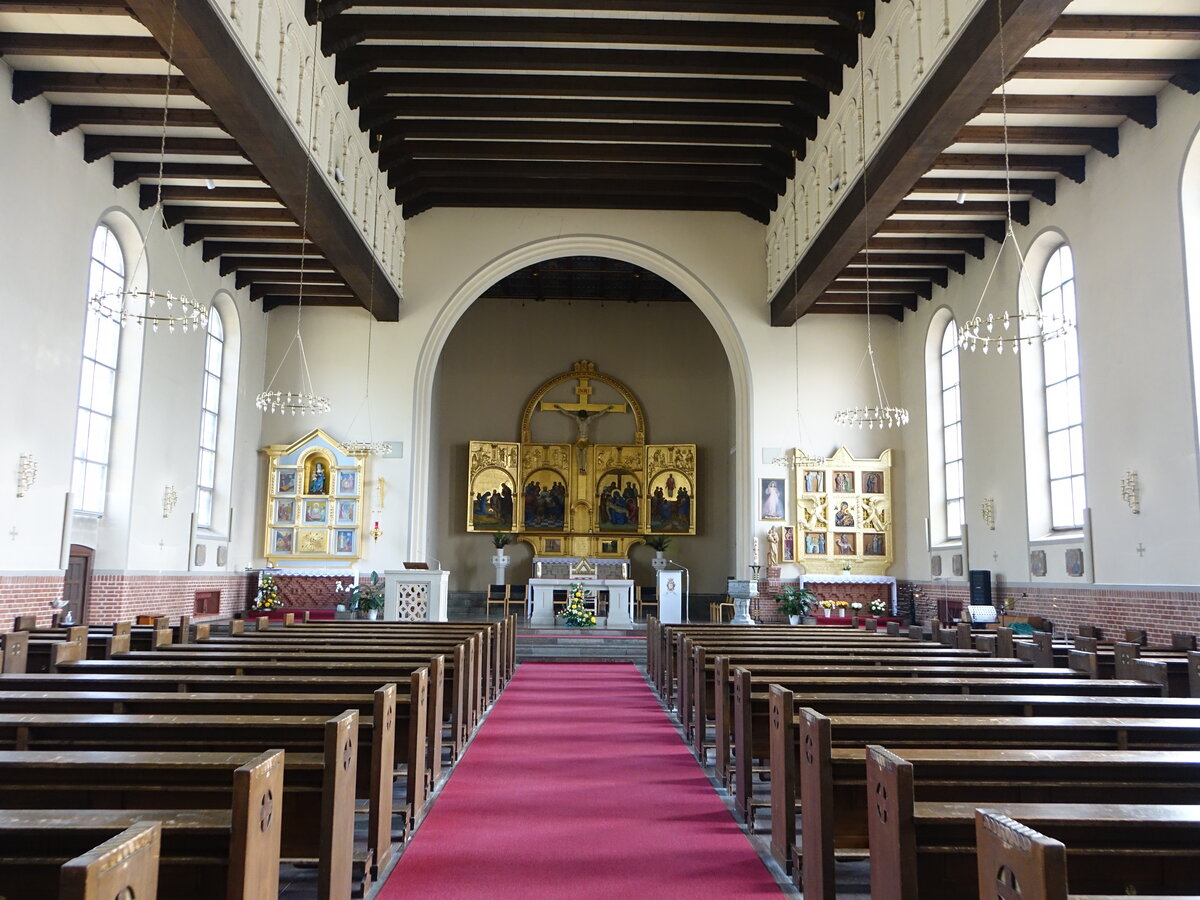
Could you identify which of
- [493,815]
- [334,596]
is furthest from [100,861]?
[334,596]

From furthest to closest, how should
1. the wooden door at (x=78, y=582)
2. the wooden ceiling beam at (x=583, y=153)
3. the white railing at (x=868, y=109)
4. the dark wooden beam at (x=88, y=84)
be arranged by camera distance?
1. the wooden ceiling beam at (x=583, y=153)
2. the wooden door at (x=78, y=582)
3. the dark wooden beam at (x=88, y=84)
4. the white railing at (x=868, y=109)

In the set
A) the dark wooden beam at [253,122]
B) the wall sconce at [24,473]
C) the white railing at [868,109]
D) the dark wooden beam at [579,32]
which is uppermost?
the dark wooden beam at [579,32]

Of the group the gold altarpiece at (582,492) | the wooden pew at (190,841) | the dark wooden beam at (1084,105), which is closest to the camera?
the wooden pew at (190,841)

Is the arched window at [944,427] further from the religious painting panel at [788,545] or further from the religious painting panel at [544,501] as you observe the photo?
the religious painting panel at [544,501]

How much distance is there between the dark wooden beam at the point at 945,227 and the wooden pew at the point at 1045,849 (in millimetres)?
13429

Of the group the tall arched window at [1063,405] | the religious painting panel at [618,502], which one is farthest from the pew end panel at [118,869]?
the religious painting panel at [618,502]

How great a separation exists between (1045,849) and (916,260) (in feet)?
54.0

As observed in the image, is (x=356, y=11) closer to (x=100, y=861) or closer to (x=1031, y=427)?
(x=1031, y=427)

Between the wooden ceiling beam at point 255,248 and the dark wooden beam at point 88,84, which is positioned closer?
the dark wooden beam at point 88,84

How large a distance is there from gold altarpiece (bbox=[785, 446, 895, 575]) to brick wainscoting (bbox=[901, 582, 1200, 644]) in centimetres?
278

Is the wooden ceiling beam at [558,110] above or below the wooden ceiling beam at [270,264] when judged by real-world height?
above

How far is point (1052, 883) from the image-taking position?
1.81 meters

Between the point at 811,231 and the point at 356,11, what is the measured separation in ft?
25.7

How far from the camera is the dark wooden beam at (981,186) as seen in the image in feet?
43.9
